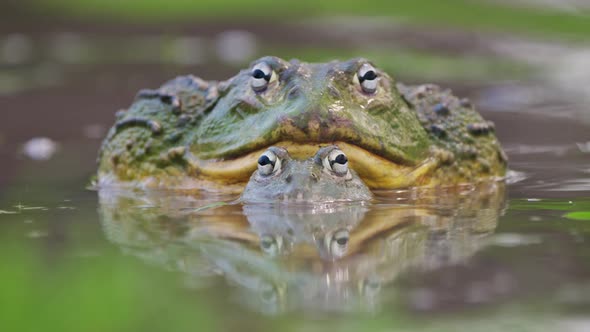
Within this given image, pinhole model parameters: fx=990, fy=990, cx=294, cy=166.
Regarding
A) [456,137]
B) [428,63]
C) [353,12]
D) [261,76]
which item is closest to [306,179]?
[261,76]

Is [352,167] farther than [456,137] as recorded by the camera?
No

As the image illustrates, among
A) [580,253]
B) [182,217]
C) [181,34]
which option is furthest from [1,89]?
[580,253]

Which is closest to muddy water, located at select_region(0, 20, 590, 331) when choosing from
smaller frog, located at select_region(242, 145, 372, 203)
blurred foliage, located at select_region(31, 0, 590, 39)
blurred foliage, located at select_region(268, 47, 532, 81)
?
smaller frog, located at select_region(242, 145, 372, 203)

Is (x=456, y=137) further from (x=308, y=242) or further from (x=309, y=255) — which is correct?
(x=309, y=255)

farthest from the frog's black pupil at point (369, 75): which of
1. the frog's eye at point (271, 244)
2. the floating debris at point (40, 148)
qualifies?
the floating debris at point (40, 148)

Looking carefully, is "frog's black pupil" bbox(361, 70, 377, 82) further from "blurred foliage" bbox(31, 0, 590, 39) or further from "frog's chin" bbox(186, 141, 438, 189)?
"blurred foliage" bbox(31, 0, 590, 39)

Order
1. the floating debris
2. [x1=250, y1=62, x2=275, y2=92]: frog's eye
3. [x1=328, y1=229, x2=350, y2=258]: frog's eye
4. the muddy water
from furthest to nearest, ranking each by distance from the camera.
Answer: the floating debris < [x1=250, y1=62, x2=275, y2=92]: frog's eye < [x1=328, y1=229, x2=350, y2=258]: frog's eye < the muddy water

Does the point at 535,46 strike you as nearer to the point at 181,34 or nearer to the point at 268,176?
the point at 181,34

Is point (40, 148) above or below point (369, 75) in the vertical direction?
below
